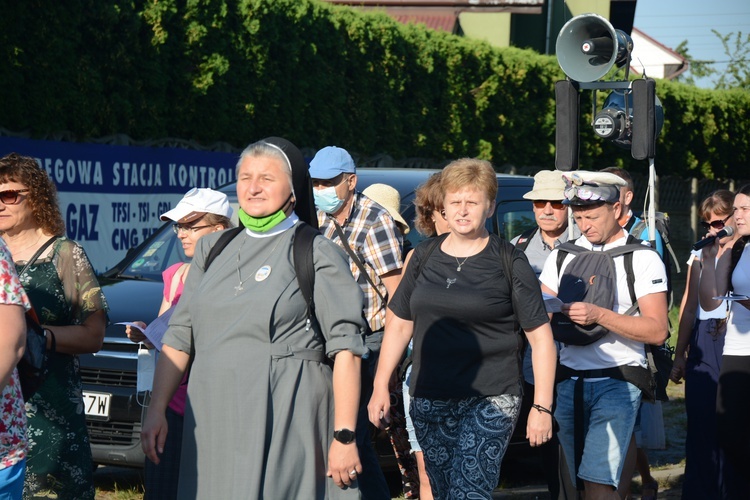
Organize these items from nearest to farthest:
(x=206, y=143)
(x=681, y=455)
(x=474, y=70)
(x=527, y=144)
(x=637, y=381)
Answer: (x=637, y=381) < (x=681, y=455) < (x=206, y=143) < (x=474, y=70) < (x=527, y=144)

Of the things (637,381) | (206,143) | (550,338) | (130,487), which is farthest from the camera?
(206,143)

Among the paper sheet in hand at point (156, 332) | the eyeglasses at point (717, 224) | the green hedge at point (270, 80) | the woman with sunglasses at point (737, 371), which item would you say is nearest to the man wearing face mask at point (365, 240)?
the paper sheet in hand at point (156, 332)

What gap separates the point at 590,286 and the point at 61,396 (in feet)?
8.46

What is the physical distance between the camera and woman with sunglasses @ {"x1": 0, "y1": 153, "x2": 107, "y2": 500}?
4.70 m

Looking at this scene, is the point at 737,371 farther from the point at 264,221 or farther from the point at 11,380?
the point at 11,380

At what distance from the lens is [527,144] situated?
65.7 feet

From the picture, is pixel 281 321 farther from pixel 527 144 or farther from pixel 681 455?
pixel 527 144

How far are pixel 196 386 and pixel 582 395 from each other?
234cm

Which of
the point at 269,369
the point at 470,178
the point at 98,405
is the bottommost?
the point at 98,405

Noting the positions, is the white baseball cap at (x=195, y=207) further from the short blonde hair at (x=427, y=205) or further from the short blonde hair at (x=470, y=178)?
the short blonde hair at (x=427, y=205)

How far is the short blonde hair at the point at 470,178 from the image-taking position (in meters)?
5.17

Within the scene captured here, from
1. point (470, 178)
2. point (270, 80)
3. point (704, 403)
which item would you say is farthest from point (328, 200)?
point (270, 80)

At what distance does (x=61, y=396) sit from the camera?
475 centimetres

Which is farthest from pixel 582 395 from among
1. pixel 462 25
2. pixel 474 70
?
pixel 462 25
